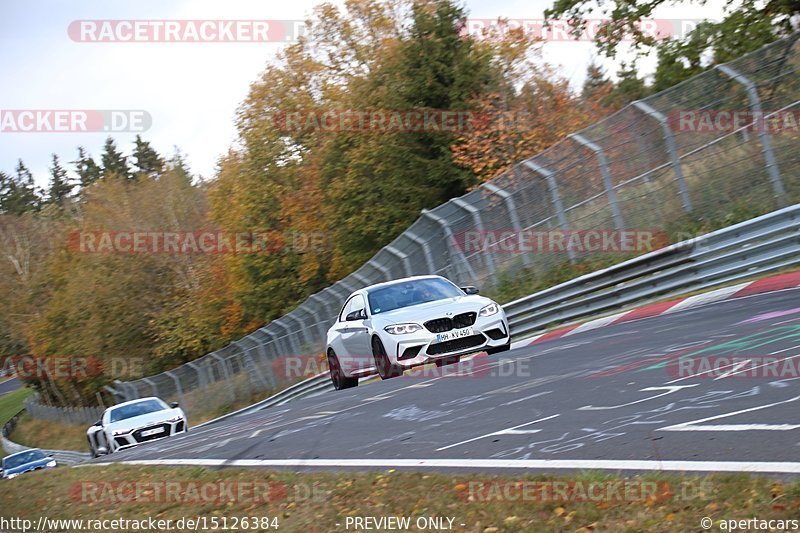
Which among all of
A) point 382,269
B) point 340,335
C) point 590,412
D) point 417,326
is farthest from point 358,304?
point 590,412

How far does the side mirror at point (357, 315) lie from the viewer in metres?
16.2

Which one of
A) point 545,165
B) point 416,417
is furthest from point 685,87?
point 416,417

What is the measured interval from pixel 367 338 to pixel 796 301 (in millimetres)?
6203

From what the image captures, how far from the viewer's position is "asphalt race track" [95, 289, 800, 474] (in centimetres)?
631

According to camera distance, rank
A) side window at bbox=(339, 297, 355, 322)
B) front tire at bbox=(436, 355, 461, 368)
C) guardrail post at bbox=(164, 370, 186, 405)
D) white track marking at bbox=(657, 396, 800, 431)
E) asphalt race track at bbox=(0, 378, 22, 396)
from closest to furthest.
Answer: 1. white track marking at bbox=(657, 396, 800, 431)
2. front tire at bbox=(436, 355, 461, 368)
3. side window at bbox=(339, 297, 355, 322)
4. guardrail post at bbox=(164, 370, 186, 405)
5. asphalt race track at bbox=(0, 378, 22, 396)

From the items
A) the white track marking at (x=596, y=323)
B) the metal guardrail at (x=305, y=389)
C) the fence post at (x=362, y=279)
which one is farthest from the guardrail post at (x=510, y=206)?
the metal guardrail at (x=305, y=389)

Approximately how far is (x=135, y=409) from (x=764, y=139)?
46.3 feet

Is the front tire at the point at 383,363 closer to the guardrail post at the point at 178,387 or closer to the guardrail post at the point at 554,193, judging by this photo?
the guardrail post at the point at 554,193

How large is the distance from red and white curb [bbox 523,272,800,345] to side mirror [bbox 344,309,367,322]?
3.51 metres

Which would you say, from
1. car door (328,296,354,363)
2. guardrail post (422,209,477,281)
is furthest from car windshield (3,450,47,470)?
car door (328,296,354,363)

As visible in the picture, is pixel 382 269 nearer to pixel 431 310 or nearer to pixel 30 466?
pixel 431 310

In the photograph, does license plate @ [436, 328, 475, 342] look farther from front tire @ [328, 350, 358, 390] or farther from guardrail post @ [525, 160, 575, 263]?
guardrail post @ [525, 160, 575, 263]

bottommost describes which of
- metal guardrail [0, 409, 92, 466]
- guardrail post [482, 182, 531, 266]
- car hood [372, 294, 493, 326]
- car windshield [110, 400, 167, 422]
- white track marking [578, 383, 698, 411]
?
metal guardrail [0, 409, 92, 466]

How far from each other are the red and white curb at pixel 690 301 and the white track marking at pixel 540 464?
806cm
